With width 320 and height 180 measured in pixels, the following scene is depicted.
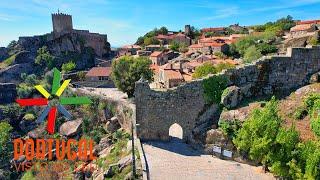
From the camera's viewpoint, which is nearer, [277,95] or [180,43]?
[277,95]

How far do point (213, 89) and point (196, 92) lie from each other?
4.30 ft

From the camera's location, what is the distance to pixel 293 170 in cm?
1895

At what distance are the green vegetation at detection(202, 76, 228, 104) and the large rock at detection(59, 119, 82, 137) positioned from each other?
802 inches

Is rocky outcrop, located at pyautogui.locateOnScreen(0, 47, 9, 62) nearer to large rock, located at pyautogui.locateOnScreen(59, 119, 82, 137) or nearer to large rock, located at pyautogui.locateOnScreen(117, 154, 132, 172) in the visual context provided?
large rock, located at pyautogui.locateOnScreen(59, 119, 82, 137)

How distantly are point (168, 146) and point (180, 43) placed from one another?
68.4 m

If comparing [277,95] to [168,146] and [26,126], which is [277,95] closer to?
[168,146]

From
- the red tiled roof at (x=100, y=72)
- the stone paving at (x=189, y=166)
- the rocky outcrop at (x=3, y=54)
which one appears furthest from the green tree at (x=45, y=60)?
the stone paving at (x=189, y=166)

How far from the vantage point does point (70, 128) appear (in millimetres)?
42781

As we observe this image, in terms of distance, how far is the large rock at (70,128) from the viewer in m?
42.0

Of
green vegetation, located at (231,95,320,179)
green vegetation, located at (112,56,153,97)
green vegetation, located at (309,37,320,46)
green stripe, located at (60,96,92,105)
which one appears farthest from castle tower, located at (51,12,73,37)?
green vegetation, located at (231,95,320,179)

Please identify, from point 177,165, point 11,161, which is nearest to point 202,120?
point 177,165

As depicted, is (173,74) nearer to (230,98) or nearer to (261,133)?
(230,98)

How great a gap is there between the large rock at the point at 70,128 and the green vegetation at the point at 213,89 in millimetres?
20360

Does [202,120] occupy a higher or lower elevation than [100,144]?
higher
